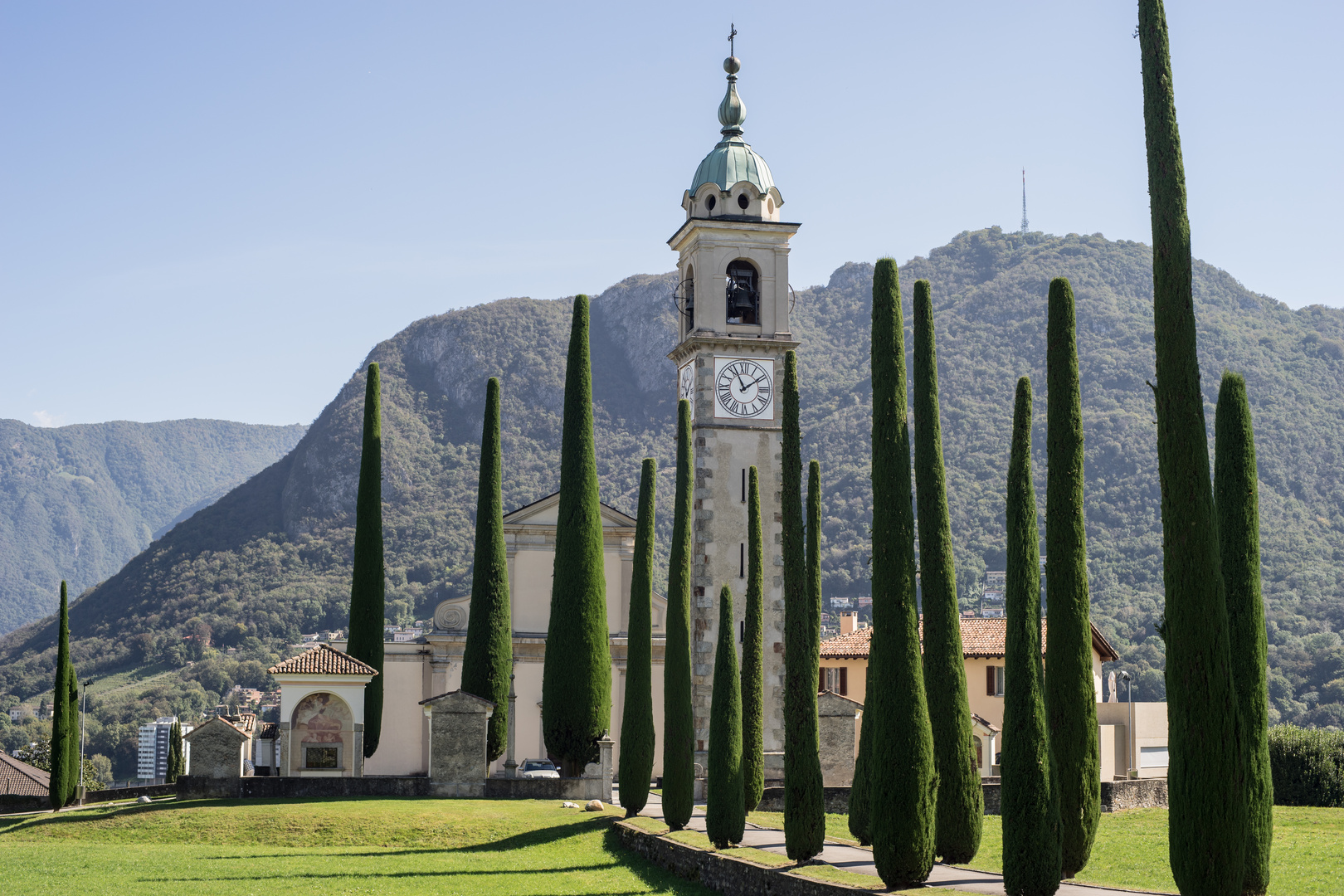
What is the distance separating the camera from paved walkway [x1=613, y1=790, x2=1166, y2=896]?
20141 millimetres

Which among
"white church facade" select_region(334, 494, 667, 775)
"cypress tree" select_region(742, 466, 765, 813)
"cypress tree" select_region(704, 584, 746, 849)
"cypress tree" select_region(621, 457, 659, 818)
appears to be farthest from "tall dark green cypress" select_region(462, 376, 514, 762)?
"cypress tree" select_region(704, 584, 746, 849)

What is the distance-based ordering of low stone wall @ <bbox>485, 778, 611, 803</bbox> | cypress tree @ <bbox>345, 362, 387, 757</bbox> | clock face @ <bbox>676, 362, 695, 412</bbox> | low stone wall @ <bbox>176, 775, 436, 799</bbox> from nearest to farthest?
low stone wall @ <bbox>176, 775, 436, 799</bbox>
low stone wall @ <bbox>485, 778, 611, 803</bbox>
cypress tree @ <bbox>345, 362, 387, 757</bbox>
clock face @ <bbox>676, 362, 695, 412</bbox>

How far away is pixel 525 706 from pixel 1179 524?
112 feet

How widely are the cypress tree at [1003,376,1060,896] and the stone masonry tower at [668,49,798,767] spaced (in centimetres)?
2046

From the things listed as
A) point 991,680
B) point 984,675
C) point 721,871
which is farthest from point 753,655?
point 991,680

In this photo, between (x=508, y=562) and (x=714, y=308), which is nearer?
(x=714, y=308)

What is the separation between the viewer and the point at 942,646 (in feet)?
73.3

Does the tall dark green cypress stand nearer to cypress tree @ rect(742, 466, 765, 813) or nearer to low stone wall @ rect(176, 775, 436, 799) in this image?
low stone wall @ rect(176, 775, 436, 799)

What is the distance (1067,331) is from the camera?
846 inches

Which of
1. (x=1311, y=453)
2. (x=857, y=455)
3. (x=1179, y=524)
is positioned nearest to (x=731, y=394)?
(x=1179, y=524)

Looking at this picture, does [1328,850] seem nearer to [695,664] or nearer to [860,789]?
[860,789]

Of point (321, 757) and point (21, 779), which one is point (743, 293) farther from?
point (21, 779)

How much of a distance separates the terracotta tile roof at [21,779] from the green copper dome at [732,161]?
34.9 meters

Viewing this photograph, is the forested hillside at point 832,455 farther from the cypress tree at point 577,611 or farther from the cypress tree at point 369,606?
the cypress tree at point 369,606
